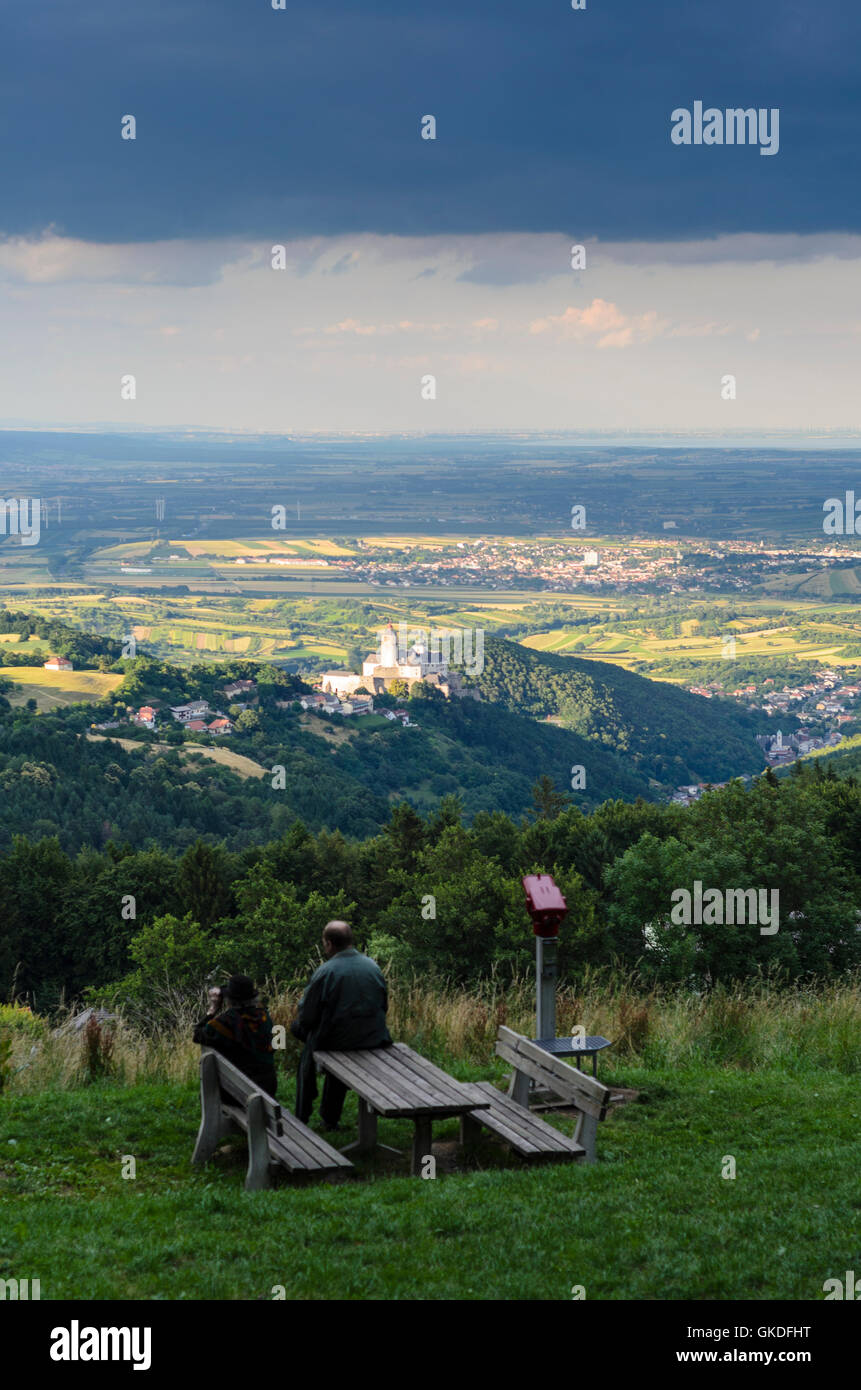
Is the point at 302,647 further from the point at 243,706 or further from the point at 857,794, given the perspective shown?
the point at 857,794

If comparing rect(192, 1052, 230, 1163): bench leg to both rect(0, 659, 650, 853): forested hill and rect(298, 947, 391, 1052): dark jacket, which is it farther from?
rect(0, 659, 650, 853): forested hill

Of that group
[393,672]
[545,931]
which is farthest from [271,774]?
[545,931]

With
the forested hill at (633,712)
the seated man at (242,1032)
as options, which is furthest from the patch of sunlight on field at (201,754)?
the seated man at (242,1032)

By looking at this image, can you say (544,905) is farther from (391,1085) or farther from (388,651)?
(388,651)

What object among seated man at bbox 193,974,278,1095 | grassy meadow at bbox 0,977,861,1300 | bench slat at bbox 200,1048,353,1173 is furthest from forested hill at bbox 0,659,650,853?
bench slat at bbox 200,1048,353,1173
